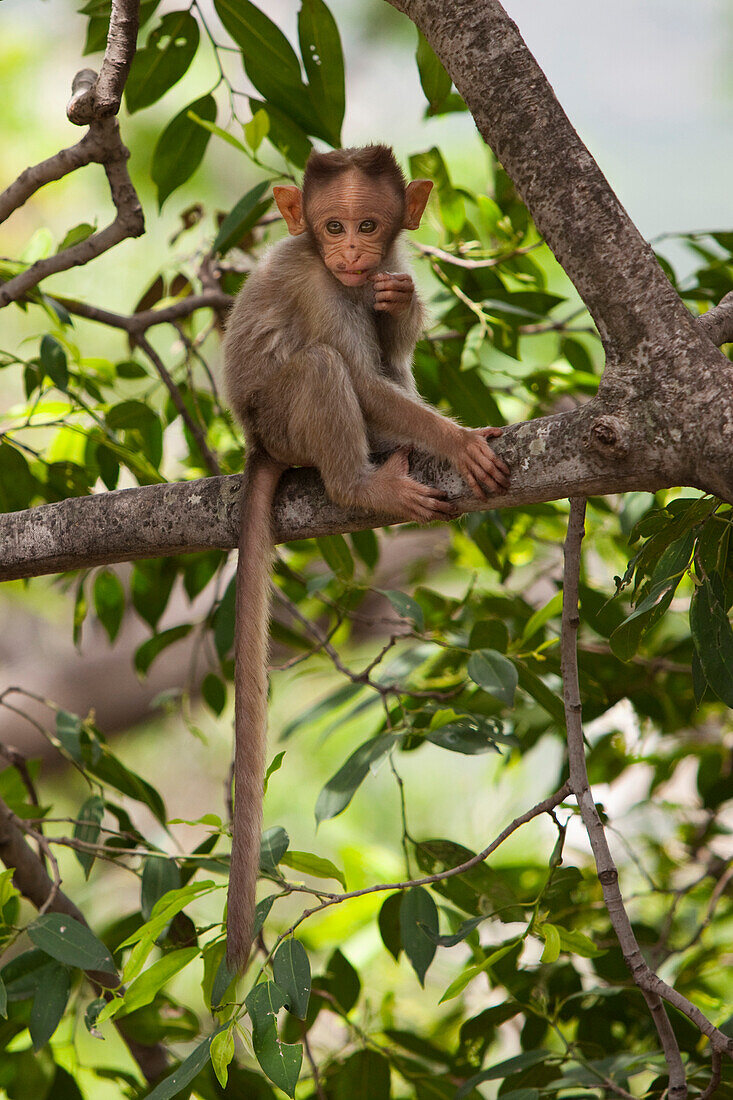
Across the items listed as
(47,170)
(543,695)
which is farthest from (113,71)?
(543,695)

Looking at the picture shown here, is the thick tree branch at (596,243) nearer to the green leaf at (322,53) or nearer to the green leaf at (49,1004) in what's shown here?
the green leaf at (322,53)

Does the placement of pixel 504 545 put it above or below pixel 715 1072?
above

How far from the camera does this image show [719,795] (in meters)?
3.07

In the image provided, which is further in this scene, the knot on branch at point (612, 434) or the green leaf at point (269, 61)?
the green leaf at point (269, 61)

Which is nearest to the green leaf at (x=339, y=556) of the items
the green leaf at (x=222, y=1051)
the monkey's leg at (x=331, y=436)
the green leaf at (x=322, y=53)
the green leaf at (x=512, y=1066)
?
the monkey's leg at (x=331, y=436)

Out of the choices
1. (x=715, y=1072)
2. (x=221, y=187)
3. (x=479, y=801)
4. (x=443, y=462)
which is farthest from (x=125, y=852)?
(x=221, y=187)

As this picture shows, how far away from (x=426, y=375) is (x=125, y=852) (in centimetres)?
162

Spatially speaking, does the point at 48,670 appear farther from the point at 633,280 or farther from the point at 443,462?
the point at 633,280

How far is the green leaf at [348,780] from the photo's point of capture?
211cm

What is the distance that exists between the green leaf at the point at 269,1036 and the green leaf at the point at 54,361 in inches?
63.0

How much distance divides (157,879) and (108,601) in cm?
111

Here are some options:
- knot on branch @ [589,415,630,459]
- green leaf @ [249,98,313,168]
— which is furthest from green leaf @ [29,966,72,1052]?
green leaf @ [249,98,313,168]

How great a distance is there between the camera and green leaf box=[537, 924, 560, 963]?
5.08 ft

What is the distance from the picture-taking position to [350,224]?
247cm
